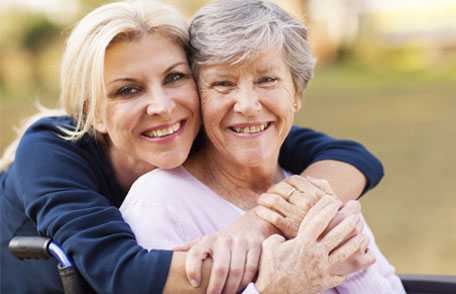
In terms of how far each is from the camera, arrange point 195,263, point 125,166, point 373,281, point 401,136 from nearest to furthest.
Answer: point 195,263 → point 373,281 → point 125,166 → point 401,136

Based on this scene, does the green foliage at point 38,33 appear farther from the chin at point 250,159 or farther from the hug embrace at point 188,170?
the chin at point 250,159

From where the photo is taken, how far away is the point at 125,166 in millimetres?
2359

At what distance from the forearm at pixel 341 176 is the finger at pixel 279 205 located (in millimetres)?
337

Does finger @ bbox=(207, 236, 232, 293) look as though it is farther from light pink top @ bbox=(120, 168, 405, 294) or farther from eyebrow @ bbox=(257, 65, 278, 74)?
eyebrow @ bbox=(257, 65, 278, 74)

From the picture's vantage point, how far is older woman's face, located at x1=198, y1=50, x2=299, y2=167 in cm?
206

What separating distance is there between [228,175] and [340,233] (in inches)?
18.1

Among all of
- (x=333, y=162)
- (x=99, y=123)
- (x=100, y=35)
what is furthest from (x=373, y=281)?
(x=100, y=35)

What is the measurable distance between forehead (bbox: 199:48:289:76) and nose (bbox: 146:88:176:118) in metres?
0.13

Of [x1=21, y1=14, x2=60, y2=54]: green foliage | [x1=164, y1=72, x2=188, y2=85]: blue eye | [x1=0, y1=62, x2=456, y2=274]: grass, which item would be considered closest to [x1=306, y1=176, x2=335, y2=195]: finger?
[x1=164, y1=72, x2=188, y2=85]: blue eye

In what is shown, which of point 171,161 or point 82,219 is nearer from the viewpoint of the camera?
point 82,219

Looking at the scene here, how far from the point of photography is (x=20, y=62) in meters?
15.5

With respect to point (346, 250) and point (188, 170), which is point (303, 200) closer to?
point (346, 250)

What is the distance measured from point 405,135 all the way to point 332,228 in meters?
8.72

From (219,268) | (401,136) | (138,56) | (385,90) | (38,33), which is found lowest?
(385,90)
